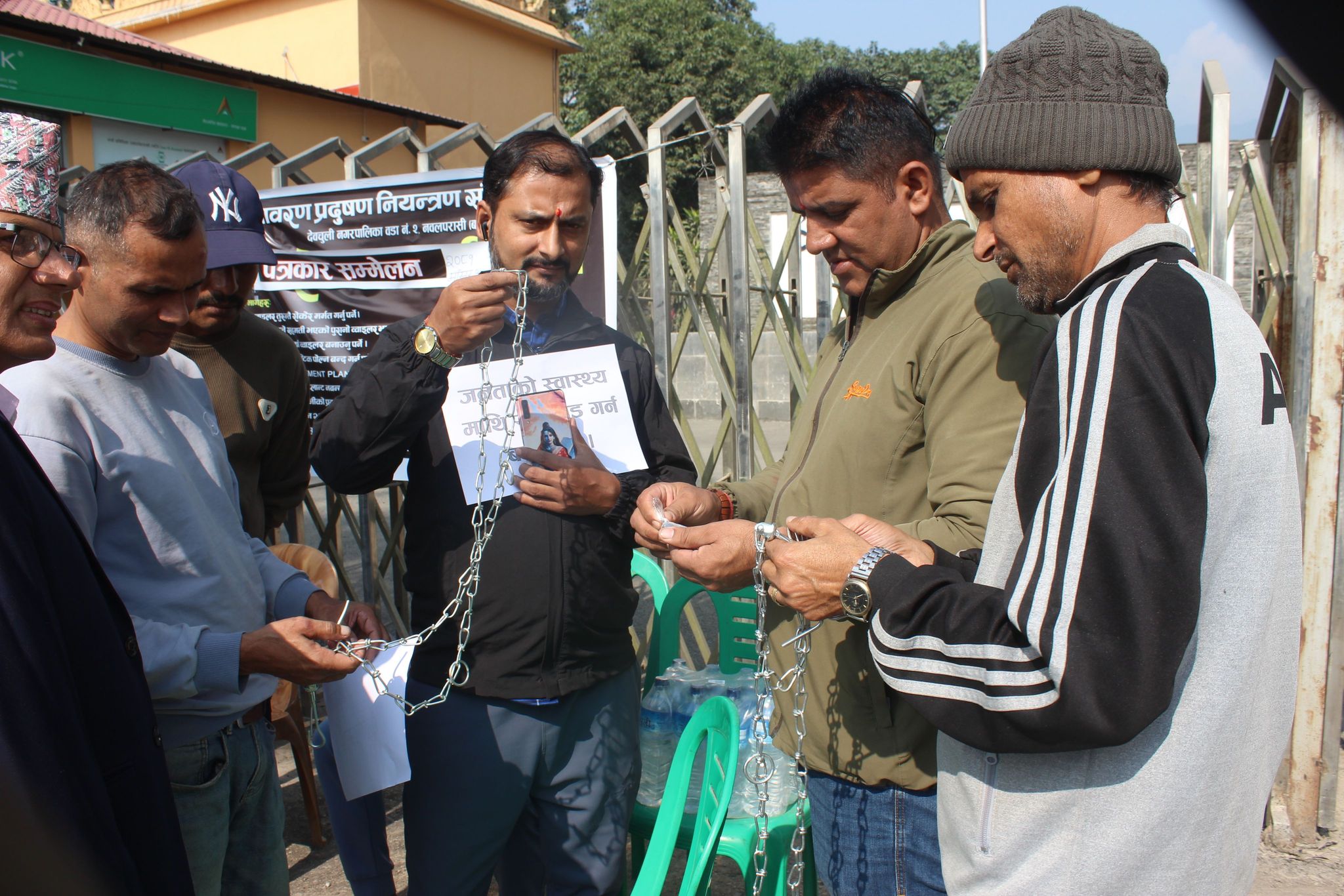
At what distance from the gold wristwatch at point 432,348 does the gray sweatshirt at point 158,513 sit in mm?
488

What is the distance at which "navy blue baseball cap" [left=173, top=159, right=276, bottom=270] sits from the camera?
2.70m

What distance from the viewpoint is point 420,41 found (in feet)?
57.2

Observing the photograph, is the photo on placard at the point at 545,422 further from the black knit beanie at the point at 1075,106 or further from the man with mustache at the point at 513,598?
the black knit beanie at the point at 1075,106

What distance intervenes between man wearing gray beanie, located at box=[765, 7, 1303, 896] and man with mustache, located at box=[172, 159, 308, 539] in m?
2.14

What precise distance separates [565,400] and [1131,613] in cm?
143

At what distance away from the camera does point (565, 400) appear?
223 cm

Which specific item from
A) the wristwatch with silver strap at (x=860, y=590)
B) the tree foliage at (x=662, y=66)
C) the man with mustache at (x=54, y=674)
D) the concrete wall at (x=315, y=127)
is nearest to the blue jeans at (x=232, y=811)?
the man with mustache at (x=54, y=674)

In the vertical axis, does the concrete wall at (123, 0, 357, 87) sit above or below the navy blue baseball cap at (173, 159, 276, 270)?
above

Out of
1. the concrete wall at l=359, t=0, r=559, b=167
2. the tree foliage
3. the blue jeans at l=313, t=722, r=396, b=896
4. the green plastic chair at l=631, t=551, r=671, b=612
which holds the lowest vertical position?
the blue jeans at l=313, t=722, r=396, b=896

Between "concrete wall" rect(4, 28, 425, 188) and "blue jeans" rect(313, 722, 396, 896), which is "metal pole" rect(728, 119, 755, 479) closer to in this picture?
"blue jeans" rect(313, 722, 396, 896)

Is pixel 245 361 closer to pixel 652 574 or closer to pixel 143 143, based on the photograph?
pixel 652 574

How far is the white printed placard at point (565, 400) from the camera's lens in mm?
2150

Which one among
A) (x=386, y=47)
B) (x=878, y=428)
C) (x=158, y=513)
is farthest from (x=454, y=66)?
(x=878, y=428)

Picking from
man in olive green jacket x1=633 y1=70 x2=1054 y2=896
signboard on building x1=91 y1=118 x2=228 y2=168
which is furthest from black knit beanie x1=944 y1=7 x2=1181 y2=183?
signboard on building x1=91 y1=118 x2=228 y2=168
